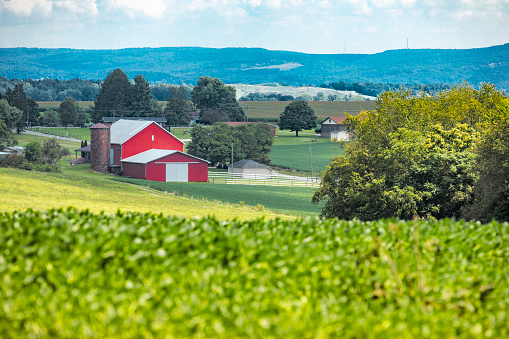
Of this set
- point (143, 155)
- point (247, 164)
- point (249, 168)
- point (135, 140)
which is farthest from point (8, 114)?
point (249, 168)

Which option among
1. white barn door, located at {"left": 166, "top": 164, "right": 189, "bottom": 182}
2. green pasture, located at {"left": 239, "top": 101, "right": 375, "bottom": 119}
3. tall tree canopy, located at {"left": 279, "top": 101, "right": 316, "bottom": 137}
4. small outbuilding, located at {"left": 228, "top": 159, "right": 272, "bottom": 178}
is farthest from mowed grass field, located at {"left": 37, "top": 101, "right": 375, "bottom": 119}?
white barn door, located at {"left": 166, "top": 164, "right": 189, "bottom": 182}

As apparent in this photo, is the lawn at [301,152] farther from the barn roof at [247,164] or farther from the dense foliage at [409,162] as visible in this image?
the dense foliage at [409,162]

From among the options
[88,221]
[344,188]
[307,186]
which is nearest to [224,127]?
[307,186]

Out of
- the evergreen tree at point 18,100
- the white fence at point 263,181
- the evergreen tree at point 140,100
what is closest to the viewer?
the white fence at point 263,181

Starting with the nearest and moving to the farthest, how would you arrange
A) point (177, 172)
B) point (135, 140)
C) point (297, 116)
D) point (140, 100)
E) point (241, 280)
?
point (241, 280) < point (177, 172) < point (135, 140) < point (297, 116) < point (140, 100)

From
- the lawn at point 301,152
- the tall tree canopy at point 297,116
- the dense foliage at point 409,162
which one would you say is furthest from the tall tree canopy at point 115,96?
the dense foliage at point 409,162

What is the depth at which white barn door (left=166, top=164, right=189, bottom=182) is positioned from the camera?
63438mm

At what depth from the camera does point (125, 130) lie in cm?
7231

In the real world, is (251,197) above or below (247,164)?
Answer: below

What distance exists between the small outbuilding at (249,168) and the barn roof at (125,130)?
1554cm

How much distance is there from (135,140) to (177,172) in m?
8.54

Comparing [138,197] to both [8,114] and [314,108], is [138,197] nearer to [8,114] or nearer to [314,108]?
[8,114]

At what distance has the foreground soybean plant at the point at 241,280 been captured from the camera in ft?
15.5

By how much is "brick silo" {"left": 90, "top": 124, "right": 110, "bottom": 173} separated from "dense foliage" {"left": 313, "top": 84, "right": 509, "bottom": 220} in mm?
36030
